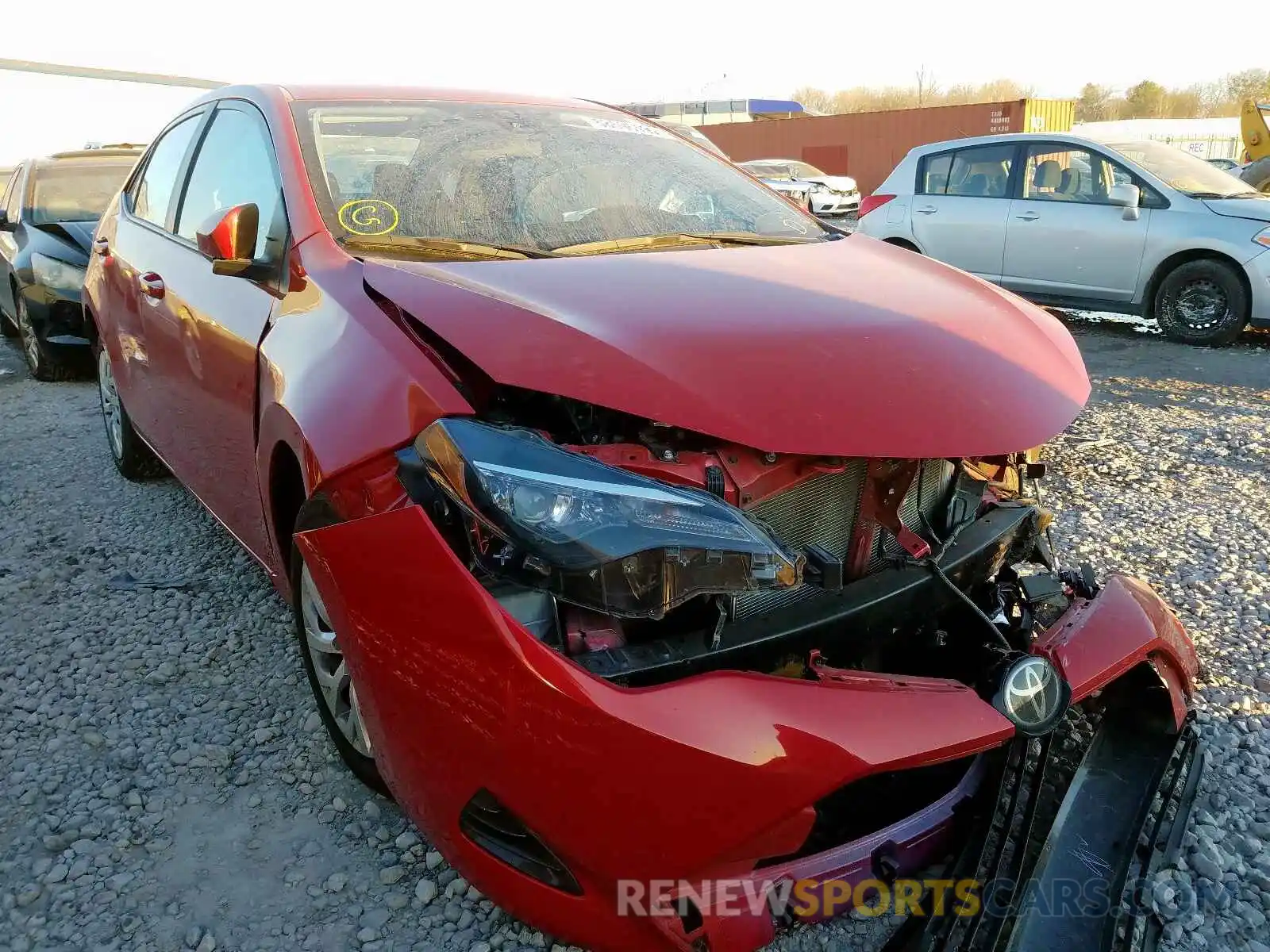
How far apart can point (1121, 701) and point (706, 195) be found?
1794 mm

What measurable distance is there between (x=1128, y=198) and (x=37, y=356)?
27.0ft

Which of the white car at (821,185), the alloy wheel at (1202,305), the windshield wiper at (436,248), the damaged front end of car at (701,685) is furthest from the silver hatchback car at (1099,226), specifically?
the white car at (821,185)

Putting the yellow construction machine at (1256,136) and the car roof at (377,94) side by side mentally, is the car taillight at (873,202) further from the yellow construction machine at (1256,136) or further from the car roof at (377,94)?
the yellow construction machine at (1256,136)

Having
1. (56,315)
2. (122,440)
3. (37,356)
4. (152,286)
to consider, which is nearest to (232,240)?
(152,286)

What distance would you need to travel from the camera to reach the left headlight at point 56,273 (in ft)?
20.2

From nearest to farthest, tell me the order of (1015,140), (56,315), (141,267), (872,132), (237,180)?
(237,180) → (141,267) → (56,315) → (1015,140) → (872,132)

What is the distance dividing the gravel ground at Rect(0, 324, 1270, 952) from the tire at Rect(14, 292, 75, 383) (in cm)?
238

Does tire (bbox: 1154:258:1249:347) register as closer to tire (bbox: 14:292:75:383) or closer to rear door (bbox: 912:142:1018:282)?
rear door (bbox: 912:142:1018:282)

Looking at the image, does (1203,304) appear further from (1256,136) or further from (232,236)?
(1256,136)

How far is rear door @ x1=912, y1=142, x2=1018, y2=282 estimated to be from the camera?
8.19m

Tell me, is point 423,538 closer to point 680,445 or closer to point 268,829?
point 680,445

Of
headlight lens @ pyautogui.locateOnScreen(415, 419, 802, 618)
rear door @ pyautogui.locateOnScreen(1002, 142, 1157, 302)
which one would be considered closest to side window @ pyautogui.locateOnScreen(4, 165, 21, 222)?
headlight lens @ pyautogui.locateOnScreen(415, 419, 802, 618)

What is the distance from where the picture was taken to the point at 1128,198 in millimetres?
7461

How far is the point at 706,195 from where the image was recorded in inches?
114
